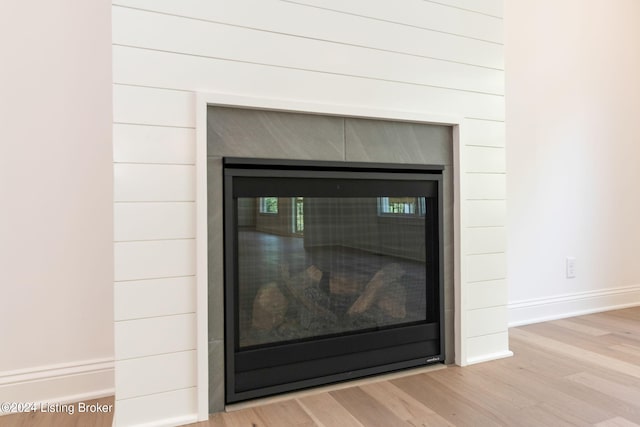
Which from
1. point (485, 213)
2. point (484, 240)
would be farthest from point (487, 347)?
point (485, 213)

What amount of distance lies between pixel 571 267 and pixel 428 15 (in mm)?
1906

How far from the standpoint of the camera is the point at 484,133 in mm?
1990

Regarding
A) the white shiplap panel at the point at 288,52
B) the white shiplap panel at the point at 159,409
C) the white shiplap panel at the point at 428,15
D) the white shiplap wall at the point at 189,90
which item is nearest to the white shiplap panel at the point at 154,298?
the white shiplap wall at the point at 189,90

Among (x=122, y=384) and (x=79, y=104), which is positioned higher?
(x=79, y=104)

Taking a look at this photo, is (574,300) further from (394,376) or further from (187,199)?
(187,199)

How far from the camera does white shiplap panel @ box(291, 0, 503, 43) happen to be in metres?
1.70

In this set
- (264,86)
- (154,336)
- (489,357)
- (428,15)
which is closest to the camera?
(154,336)

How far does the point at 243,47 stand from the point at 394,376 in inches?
56.8

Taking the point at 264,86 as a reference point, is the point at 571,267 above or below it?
below

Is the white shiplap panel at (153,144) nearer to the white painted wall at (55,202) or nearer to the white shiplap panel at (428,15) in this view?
the white painted wall at (55,202)

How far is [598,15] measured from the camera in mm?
2842

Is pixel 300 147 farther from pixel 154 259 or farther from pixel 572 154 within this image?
pixel 572 154

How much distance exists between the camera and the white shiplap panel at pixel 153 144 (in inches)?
53.3

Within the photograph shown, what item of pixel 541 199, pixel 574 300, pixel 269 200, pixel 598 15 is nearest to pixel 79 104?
pixel 269 200
